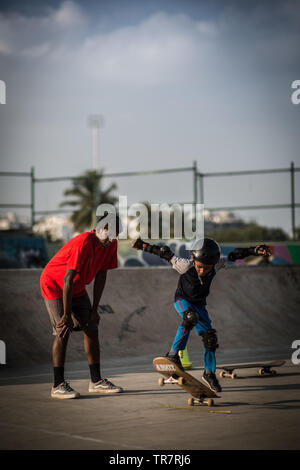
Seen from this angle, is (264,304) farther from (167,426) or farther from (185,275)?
(167,426)

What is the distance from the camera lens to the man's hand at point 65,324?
6.69 metres

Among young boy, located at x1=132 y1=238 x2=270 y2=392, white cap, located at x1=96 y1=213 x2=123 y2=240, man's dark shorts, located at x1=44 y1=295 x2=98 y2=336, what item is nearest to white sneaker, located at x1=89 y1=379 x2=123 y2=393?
man's dark shorts, located at x1=44 y1=295 x2=98 y2=336

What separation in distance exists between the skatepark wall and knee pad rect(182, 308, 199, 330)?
3.67 m

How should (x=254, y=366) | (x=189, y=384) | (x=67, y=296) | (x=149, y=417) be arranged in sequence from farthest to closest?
1. (x=254, y=366)
2. (x=67, y=296)
3. (x=189, y=384)
4. (x=149, y=417)

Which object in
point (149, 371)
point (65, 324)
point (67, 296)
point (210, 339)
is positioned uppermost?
point (67, 296)

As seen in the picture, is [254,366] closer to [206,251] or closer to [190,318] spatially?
[190,318]

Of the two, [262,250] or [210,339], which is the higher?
[262,250]

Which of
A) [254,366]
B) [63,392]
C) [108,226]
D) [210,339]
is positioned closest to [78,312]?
[63,392]

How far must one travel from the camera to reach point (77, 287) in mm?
6922

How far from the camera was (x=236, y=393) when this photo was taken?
7129mm

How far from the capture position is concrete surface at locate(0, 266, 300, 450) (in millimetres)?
5082

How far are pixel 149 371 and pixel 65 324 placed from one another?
8.32 ft

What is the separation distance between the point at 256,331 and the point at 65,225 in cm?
1099
